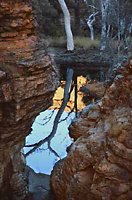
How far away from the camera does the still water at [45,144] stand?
29.1ft

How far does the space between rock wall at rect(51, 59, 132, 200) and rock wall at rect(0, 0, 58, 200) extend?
90 centimetres

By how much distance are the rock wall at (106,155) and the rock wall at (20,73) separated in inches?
35.3

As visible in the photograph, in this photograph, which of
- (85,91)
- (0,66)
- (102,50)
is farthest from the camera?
(102,50)

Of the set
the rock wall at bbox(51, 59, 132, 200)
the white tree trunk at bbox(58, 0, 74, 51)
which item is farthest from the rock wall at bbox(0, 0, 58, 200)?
the white tree trunk at bbox(58, 0, 74, 51)

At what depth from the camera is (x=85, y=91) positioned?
14672 millimetres

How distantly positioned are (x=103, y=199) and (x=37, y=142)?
4903 mm

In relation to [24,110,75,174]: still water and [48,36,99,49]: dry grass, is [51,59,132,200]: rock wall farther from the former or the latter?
[48,36,99,49]: dry grass

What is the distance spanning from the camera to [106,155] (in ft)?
17.3

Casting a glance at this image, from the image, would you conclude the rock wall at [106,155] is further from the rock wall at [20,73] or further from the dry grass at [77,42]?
the dry grass at [77,42]

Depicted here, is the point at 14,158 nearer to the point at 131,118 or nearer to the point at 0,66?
the point at 0,66

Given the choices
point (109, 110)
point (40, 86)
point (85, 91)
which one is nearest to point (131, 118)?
point (109, 110)

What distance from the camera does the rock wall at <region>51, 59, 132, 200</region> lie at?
5133mm

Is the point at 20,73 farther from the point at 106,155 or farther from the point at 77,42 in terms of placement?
the point at 77,42

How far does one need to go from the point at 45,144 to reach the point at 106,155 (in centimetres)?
483
